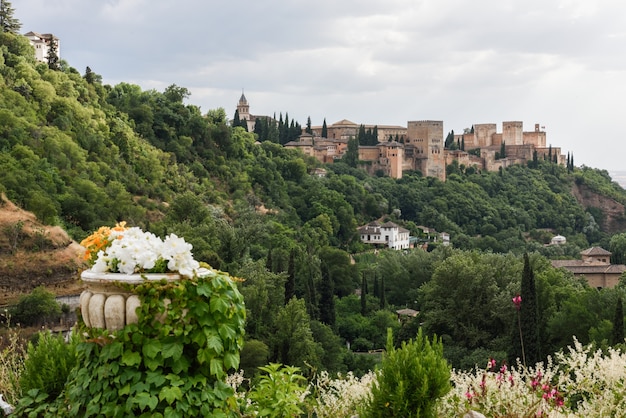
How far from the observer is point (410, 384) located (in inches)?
174

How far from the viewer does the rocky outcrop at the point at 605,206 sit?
238ft

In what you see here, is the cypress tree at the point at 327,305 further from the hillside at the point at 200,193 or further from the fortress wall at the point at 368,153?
the fortress wall at the point at 368,153

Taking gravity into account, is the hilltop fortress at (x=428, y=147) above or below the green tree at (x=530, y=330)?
above

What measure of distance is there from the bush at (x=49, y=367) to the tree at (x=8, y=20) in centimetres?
3603

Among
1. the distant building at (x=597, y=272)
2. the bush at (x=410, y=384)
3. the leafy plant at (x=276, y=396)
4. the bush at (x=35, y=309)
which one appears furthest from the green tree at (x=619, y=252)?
the leafy plant at (x=276, y=396)

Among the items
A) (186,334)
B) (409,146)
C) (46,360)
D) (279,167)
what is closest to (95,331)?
(186,334)

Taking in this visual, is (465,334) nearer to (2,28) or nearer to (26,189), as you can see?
(26,189)

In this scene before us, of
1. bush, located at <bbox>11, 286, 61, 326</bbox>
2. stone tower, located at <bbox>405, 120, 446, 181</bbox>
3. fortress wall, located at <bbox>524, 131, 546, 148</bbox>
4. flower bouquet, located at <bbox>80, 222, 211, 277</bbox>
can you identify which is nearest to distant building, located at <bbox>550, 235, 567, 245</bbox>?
stone tower, located at <bbox>405, 120, 446, 181</bbox>

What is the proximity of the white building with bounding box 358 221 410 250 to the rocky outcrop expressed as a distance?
32049 mm

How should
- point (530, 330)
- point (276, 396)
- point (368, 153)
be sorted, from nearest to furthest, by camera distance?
point (276, 396) → point (530, 330) → point (368, 153)

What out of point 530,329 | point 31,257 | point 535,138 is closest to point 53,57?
point 31,257

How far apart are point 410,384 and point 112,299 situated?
202 centimetres

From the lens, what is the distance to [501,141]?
85.9 metres

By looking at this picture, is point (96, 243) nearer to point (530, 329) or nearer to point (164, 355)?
point (164, 355)
